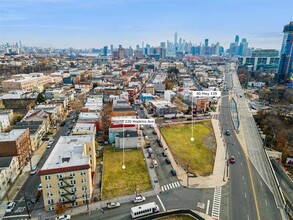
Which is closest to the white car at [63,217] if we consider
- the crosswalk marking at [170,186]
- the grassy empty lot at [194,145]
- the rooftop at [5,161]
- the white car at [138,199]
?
the white car at [138,199]

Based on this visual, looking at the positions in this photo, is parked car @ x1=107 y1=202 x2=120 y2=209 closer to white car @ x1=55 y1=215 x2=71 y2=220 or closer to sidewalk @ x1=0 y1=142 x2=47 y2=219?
white car @ x1=55 y1=215 x2=71 y2=220

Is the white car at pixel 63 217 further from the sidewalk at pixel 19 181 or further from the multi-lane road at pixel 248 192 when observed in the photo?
the multi-lane road at pixel 248 192

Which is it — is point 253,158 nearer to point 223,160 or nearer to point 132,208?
point 223,160

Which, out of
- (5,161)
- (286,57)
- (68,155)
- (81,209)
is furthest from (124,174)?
(286,57)

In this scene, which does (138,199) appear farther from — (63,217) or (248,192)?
(248,192)

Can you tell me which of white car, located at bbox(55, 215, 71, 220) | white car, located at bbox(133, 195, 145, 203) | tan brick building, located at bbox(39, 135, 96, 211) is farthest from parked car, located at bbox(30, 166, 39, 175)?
white car, located at bbox(133, 195, 145, 203)

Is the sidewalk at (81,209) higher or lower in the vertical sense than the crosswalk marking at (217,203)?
lower
